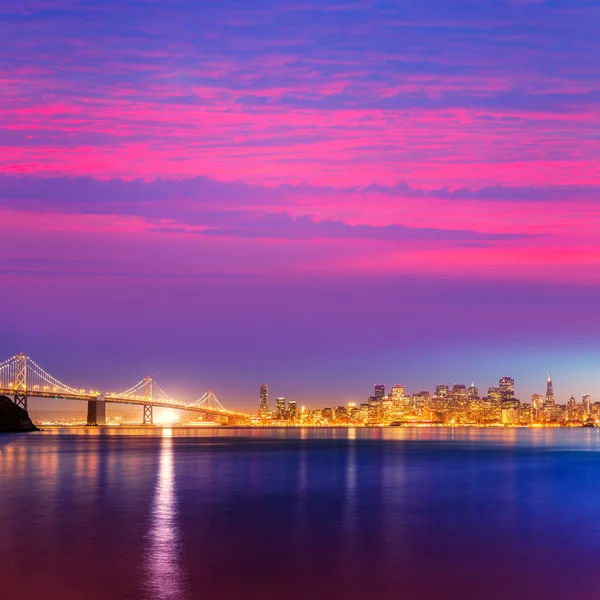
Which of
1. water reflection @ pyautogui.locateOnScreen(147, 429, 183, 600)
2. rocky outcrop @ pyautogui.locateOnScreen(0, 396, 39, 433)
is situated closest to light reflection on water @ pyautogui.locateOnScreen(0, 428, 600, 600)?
water reflection @ pyautogui.locateOnScreen(147, 429, 183, 600)

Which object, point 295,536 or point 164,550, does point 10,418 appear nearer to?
point 295,536

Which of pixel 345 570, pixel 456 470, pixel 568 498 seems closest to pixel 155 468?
pixel 456 470

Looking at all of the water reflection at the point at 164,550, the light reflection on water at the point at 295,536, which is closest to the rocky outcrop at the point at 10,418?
the light reflection on water at the point at 295,536

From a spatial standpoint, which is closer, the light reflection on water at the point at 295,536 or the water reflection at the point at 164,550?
the water reflection at the point at 164,550

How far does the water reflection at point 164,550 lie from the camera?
64.0 ft

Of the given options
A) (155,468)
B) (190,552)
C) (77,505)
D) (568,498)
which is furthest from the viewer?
(155,468)

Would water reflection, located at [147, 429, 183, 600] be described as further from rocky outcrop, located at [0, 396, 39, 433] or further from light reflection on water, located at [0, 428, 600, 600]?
rocky outcrop, located at [0, 396, 39, 433]

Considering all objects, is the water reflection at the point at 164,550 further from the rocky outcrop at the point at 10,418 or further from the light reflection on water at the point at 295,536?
the rocky outcrop at the point at 10,418

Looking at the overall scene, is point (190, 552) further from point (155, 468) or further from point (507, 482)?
point (155, 468)

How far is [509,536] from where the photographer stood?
29062mm

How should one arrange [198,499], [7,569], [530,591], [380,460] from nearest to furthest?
[530,591], [7,569], [198,499], [380,460]

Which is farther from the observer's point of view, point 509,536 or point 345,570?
point 509,536

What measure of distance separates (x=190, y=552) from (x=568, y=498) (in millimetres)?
24519

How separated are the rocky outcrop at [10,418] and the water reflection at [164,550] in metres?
116
